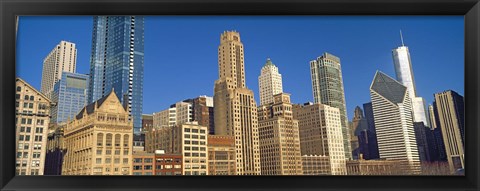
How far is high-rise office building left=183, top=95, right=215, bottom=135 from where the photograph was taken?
2211 mm

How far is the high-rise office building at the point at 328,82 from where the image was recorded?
6.28 ft

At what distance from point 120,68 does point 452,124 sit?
1.56 m

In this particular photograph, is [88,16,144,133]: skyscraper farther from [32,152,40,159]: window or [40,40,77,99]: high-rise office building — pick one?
[32,152,40,159]: window

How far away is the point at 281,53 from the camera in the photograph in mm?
2102

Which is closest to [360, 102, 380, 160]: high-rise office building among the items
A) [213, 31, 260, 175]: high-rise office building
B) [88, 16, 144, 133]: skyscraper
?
[213, 31, 260, 175]: high-rise office building

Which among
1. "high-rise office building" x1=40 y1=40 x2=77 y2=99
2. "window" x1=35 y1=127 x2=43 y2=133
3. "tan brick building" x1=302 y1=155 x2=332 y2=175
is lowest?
"tan brick building" x1=302 y1=155 x2=332 y2=175

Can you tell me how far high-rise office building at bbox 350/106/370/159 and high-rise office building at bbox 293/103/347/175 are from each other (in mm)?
102

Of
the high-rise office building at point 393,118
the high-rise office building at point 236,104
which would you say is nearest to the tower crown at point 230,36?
the high-rise office building at point 236,104

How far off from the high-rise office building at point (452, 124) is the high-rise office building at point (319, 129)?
0.86 meters

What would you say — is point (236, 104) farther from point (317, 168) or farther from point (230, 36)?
point (317, 168)
